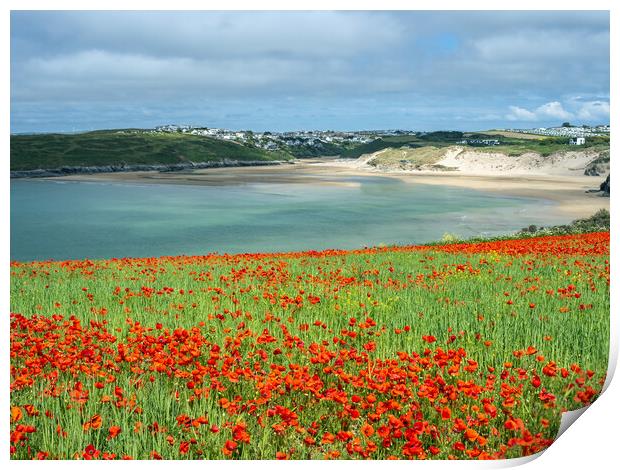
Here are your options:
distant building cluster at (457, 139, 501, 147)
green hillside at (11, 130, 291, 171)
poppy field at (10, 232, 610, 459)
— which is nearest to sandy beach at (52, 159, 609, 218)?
green hillside at (11, 130, 291, 171)

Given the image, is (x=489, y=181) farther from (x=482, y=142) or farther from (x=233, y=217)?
(x=233, y=217)

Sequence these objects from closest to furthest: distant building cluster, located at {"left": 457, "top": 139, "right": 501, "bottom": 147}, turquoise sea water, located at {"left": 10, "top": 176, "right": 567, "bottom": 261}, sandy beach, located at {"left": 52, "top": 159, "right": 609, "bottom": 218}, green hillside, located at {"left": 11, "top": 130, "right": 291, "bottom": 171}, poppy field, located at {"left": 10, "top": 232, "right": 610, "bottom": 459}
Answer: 1. poppy field, located at {"left": 10, "top": 232, "right": 610, "bottom": 459}
2. green hillside, located at {"left": 11, "top": 130, "right": 291, "bottom": 171}
3. turquoise sea water, located at {"left": 10, "top": 176, "right": 567, "bottom": 261}
4. sandy beach, located at {"left": 52, "top": 159, "right": 609, "bottom": 218}
5. distant building cluster, located at {"left": 457, "top": 139, "right": 501, "bottom": 147}

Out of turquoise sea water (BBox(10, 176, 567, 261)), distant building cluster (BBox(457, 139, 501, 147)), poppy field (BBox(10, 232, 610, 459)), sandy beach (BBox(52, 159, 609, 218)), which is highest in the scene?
distant building cluster (BBox(457, 139, 501, 147))

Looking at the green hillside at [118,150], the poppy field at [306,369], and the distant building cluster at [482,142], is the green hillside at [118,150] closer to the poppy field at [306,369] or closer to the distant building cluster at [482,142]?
the poppy field at [306,369]

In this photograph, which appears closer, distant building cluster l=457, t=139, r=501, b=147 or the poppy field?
the poppy field

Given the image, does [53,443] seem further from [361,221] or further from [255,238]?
[361,221]

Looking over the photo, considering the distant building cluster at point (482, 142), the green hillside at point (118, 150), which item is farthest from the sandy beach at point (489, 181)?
the distant building cluster at point (482, 142)

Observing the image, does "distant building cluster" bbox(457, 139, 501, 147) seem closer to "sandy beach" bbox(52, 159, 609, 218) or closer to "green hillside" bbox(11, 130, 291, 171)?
"sandy beach" bbox(52, 159, 609, 218)

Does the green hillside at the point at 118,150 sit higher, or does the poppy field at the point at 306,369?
the green hillside at the point at 118,150
